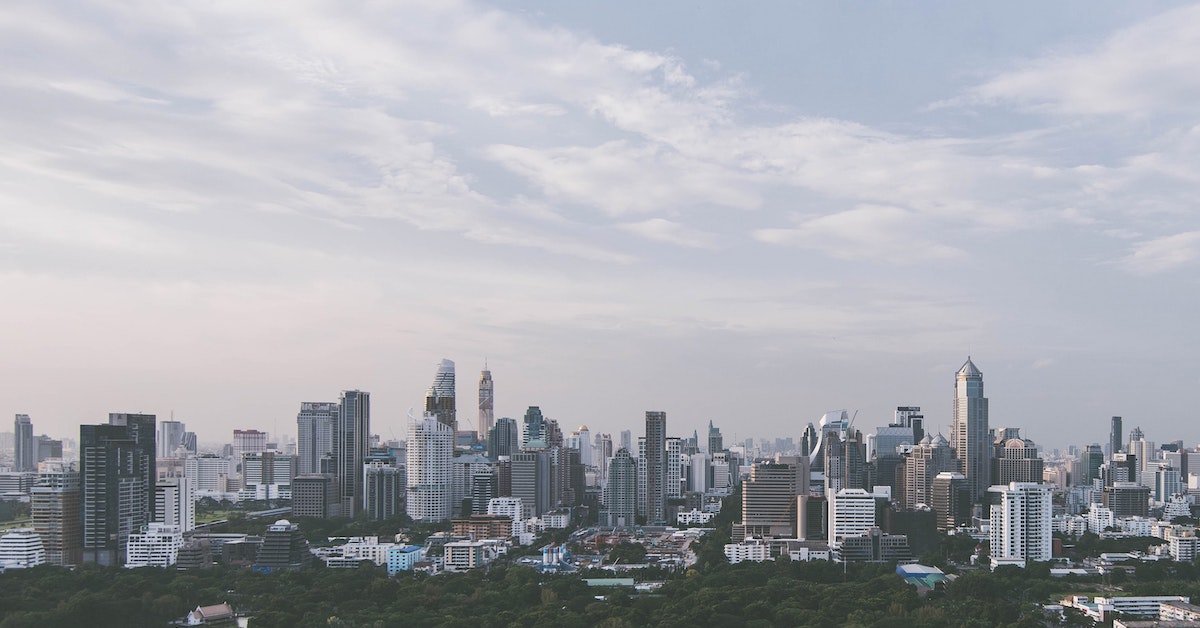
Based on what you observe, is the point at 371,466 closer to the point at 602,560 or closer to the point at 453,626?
the point at 602,560

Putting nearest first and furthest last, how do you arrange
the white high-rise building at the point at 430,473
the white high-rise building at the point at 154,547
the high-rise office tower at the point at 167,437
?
the white high-rise building at the point at 154,547 → the white high-rise building at the point at 430,473 → the high-rise office tower at the point at 167,437

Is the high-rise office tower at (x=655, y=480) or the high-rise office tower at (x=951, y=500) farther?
the high-rise office tower at (x=655, y=480)

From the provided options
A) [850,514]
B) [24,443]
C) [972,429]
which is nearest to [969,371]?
[972,429]

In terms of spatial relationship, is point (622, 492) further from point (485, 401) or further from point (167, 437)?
point (167, 437)

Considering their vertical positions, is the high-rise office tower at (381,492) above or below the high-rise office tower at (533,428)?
below

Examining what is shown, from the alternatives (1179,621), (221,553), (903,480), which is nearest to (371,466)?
(221,553)

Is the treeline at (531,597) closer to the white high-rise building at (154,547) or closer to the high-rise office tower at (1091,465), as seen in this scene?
the white high-rise building at (154,547)

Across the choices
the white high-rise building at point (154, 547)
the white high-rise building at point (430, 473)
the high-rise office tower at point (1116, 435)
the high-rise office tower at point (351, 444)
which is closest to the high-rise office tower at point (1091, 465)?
the high-rise office tower at point (1116, 435)

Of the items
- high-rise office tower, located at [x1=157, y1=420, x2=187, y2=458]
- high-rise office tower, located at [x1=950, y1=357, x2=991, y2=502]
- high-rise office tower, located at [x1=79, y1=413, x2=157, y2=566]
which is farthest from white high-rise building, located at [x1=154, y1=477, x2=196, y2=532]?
high-rise office tower, located at [x1=157, y1=420, x2=187, y2=458]
